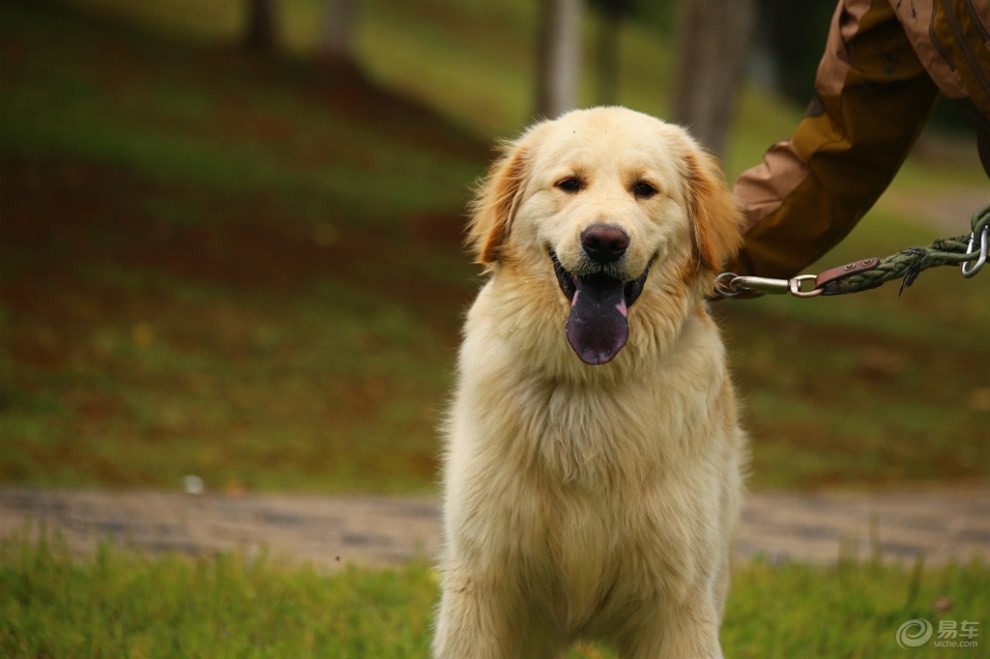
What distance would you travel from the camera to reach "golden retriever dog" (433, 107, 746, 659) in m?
3.55

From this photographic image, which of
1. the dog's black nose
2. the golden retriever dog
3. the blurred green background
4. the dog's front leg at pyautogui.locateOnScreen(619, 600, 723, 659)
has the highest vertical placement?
the dog's black nose

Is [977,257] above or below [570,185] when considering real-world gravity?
below

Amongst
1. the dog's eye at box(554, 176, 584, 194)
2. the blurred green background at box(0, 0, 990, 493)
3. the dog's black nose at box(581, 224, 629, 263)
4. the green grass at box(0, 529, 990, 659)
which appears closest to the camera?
the dog's black nose at box(581, 224, 629, 263)

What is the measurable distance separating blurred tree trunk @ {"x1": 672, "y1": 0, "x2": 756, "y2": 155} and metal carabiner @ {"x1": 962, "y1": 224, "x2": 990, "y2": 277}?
1009cm

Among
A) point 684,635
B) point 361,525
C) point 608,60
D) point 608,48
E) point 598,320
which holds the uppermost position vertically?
point 598,320

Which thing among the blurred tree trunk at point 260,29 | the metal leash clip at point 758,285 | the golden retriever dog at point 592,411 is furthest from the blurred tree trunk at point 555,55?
the golden retriever dog at point 592,411

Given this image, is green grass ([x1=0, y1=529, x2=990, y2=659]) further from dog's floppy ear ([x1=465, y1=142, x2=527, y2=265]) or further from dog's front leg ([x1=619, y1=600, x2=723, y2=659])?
dog's floppy ear ([x1=465, y1=142, x2=527, y2=265])

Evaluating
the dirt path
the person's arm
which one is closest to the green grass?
the dirt path

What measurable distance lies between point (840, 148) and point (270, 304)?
9388 mm

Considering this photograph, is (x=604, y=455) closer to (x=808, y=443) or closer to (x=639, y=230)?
(x=639, y=230)

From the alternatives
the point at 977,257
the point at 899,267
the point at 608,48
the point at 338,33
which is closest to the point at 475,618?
the point at 899,267

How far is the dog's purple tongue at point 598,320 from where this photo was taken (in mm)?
3498

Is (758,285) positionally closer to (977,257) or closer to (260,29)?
(977,257)

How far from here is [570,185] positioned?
373cm
